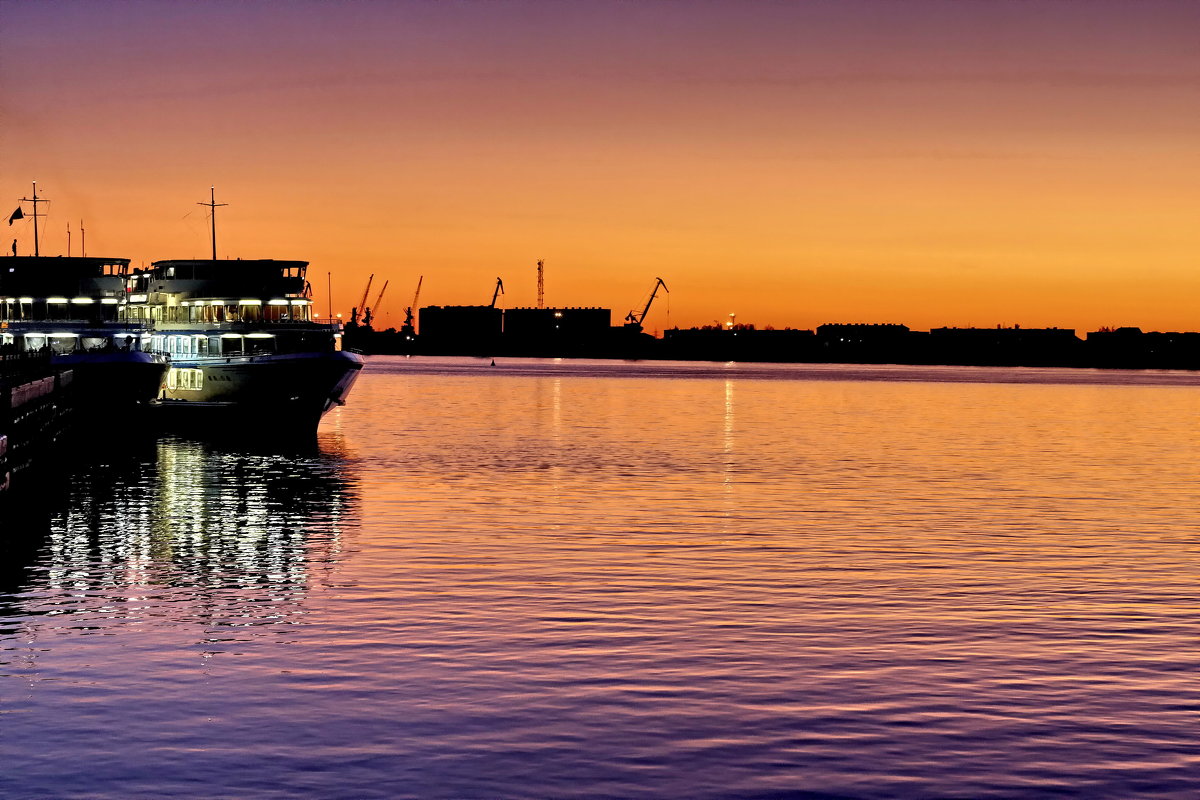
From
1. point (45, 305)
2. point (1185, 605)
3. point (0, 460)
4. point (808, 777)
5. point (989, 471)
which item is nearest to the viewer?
point (808, 777)

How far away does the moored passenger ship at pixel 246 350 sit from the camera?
335 ft

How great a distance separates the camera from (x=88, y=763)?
19062 millimetres

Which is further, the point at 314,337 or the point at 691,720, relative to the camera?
the point at 314,337

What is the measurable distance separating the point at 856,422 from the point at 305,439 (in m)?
56.4

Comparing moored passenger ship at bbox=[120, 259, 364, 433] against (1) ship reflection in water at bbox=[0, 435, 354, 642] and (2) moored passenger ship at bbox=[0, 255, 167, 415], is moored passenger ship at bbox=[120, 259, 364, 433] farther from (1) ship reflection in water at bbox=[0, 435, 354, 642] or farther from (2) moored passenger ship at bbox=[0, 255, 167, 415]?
(1) ship reflection in water at bbox=[0, 435, 354, 642]

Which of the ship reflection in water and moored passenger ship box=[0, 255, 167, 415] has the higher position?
moored passenger ship box=[0, 255, 167, 415]

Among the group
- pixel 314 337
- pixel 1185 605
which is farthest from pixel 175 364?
pixel 1185 605

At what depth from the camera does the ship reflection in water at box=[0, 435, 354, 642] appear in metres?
31.6

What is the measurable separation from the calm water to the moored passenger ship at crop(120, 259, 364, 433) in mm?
36144

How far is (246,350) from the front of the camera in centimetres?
10406

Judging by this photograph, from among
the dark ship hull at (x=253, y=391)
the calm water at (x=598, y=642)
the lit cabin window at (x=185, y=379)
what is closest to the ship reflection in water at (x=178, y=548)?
the calm water at (x=598, y=642)

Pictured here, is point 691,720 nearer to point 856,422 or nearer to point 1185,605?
point 1185,605

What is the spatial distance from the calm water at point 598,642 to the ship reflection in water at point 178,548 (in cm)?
21

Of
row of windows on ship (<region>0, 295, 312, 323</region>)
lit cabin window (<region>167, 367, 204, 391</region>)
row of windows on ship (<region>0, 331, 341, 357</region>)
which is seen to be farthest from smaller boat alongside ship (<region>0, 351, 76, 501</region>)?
row of windows on ship (<region>0, 295, 312, 323</region>)
